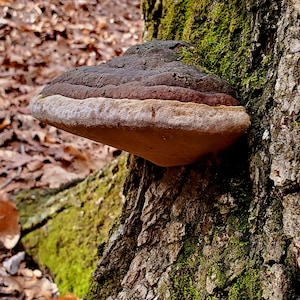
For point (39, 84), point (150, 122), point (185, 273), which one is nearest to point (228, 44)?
point (150, 122)

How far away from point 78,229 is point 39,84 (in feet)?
9.81

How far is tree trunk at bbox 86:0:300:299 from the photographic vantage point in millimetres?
1276

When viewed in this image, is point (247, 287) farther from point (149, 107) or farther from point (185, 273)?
point (149, 107)

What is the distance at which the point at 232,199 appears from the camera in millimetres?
Result: 1463

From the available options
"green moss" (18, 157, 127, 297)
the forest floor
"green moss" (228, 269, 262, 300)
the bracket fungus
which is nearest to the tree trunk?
"green moss" (228, 269, 262, 300)

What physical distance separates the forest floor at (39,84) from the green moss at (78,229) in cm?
14

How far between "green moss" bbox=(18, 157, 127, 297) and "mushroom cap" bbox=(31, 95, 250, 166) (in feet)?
5.63

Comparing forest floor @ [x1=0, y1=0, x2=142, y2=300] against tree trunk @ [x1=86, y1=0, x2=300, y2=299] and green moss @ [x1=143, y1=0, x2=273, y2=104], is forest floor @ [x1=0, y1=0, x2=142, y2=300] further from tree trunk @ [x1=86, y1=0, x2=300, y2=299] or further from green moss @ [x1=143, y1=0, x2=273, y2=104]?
green moss @ [x1=143, y1=0, x2=273, y2=104]

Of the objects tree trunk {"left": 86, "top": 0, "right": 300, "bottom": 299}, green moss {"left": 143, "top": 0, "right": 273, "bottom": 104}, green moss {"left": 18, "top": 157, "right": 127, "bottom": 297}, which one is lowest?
green moss {"left": 18, "top": 157, "right": 127, "bottom": 297}

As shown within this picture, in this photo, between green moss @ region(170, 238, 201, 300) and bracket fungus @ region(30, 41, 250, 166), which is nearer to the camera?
bracket fungus @ region(30, 41, 250, 166)

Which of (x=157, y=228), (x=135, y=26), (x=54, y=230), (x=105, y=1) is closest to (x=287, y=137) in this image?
(x=157, y=228)

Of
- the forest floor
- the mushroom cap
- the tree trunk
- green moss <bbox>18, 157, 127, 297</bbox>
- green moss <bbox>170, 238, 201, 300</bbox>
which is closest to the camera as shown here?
the mushroom cap

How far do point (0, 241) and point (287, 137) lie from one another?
8.34 feet

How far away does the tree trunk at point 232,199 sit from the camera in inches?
50.3
